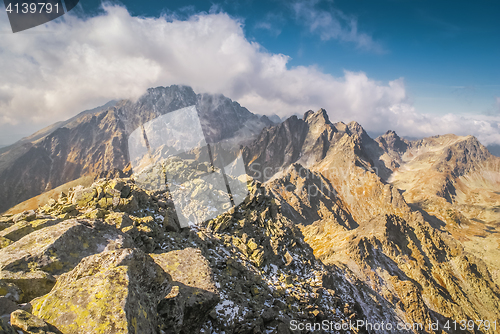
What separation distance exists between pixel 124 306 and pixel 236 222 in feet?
65.8

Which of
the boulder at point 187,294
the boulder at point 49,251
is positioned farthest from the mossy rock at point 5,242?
the boulder at point 187,294

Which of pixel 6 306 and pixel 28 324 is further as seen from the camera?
pixel 6 306

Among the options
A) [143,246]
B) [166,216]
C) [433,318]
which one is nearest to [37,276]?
[143,246]

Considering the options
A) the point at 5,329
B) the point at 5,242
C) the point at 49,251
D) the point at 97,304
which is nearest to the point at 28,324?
the point at 5,329

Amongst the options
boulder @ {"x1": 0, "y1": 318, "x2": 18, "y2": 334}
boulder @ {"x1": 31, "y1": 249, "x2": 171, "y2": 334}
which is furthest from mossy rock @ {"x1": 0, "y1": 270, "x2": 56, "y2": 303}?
boulder @ {"x1": 0, "y1": 318, "x2": 18, "y2": 334}

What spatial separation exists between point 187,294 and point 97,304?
419 centimetres

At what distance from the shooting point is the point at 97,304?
523 centimetres

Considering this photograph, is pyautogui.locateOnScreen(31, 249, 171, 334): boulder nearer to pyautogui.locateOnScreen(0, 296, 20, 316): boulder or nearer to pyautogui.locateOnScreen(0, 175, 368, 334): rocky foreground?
pyautogui.locateOnScreen(0, 175, 368, 334): rocky foreground

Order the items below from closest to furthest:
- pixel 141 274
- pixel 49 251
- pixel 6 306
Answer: pixel 6 306
pixel 141 274
pixel 49 251

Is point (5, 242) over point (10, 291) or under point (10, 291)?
over

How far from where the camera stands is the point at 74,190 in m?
16.5

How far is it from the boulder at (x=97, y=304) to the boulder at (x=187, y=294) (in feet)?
4.10

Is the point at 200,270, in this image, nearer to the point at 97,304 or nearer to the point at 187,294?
the point at 187,294

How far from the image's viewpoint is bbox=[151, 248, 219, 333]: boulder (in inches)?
311
